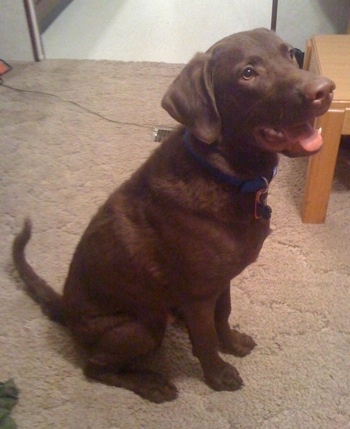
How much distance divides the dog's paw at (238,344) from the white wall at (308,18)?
1.83m

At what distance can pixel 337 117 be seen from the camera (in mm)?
1656

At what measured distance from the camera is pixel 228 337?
1450 millimetres

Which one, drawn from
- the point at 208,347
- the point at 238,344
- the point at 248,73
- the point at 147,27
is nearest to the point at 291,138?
the point at 248,73

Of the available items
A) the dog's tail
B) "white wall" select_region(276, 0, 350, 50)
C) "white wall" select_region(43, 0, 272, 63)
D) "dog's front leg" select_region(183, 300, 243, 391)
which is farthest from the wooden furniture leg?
"white wall" select_region(43, 0, 272, 63)

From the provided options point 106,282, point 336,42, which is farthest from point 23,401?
point 336,42

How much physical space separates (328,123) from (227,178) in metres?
0.69

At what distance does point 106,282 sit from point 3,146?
1.30 m

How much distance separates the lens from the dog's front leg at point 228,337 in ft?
4.62

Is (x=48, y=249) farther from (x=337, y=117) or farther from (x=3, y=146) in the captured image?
(x=337, y=117)

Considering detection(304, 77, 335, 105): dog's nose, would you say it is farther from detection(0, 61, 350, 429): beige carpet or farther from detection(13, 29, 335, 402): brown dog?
detection(0, 61, 350, 429): beige carpet

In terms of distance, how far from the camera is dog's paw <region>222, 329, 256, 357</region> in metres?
1.46

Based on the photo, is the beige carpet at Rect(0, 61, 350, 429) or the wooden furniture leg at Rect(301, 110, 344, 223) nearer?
the beige carpet at Rect(0, 61, 350, 429)

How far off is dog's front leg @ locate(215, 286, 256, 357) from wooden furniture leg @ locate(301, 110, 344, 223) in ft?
1.87

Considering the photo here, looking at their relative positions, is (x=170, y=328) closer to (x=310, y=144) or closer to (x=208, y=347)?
(x=208, y=347)
